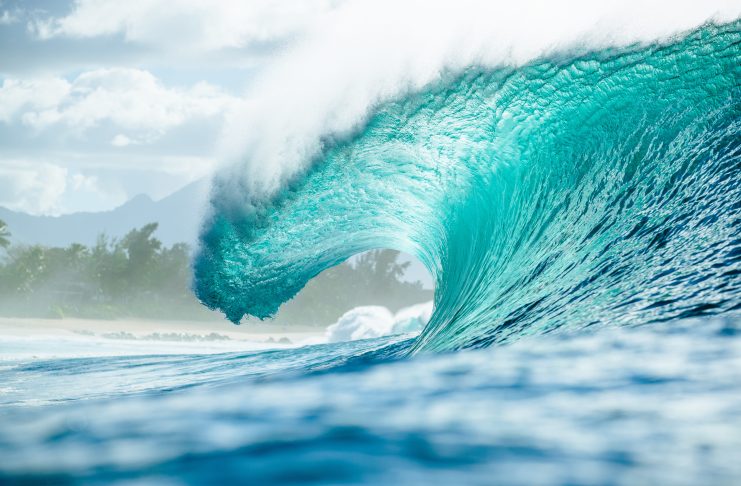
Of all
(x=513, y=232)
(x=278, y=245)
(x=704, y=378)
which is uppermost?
(x=278, y=245)

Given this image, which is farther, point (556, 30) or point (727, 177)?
point (556, 30)

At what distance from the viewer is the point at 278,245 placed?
8.38 metres

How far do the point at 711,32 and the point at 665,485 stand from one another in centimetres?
570

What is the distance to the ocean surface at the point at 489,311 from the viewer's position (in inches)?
47.5

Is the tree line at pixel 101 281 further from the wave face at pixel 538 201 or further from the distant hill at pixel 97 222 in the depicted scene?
the distant hill at pixel 97 222

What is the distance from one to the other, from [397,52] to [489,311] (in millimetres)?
3127

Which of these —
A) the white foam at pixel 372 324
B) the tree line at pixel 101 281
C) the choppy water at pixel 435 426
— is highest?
the tree line at pixel 101 281

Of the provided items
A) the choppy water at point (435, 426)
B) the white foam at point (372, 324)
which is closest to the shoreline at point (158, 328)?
the white foam at point (372, 324)

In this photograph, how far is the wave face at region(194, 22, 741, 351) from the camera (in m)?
3.97

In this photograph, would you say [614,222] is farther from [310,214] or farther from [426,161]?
[310,214]

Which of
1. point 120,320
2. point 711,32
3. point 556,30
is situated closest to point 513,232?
point 556,30

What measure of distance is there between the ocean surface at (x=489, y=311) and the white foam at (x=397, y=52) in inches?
5.4

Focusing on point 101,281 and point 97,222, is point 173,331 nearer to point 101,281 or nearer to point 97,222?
point 101,281

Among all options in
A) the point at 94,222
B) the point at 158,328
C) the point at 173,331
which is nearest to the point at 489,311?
the point at 173,331
